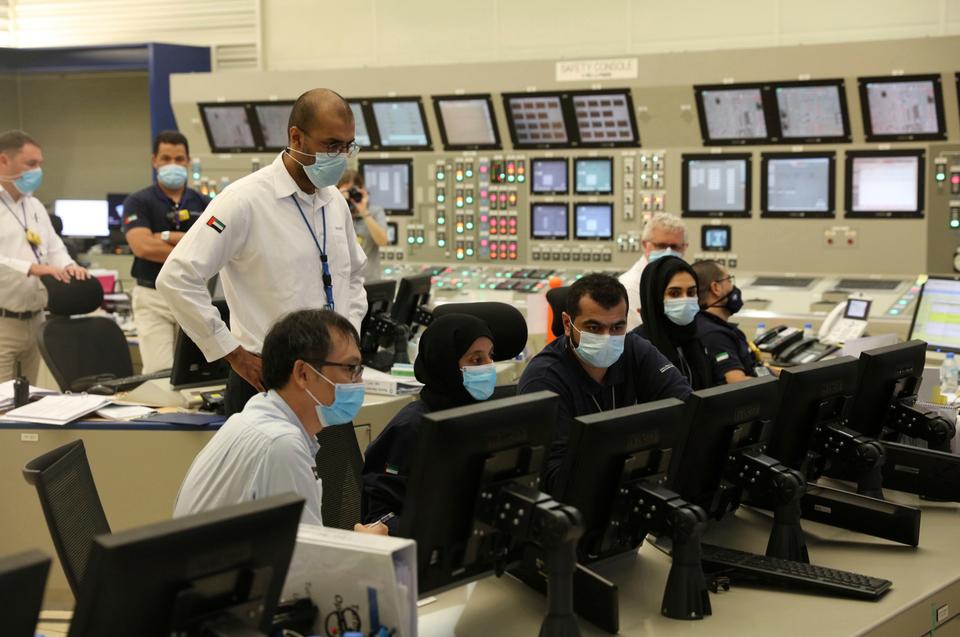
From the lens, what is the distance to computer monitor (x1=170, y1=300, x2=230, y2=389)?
4.32 metres

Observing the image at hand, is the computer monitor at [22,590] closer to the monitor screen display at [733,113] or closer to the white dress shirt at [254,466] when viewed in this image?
the white dress shirt at [254,466]

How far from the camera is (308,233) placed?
140 inches

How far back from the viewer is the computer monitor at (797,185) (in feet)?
22.9

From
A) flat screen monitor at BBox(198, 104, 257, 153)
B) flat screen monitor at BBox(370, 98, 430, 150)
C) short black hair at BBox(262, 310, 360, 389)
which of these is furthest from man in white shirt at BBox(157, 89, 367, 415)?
flat screen monitor at BBox(198, 104, 257, 153)

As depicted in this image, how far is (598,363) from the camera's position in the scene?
3.36 m

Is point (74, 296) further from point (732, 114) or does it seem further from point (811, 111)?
point (811, 111)

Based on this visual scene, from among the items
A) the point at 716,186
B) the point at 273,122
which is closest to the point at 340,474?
the point at 716,186

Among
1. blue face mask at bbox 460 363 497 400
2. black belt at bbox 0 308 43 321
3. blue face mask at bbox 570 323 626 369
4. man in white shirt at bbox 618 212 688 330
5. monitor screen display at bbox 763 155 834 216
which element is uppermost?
monitor screen display at bbox 763 155 834 216

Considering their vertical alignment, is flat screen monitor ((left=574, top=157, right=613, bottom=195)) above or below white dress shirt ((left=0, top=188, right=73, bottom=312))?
above

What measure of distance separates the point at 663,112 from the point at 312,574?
5718 millimetres

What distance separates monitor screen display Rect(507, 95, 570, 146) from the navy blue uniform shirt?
422cm

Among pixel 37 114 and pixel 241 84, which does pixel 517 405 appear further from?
pixel 37 114

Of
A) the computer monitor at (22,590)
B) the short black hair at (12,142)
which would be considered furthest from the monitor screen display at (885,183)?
the computer monitor at (22,590)

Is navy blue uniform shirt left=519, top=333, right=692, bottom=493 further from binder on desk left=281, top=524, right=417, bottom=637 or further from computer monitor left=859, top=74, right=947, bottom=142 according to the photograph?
computer monitor left=859, top=74, right=947, bottom=142
